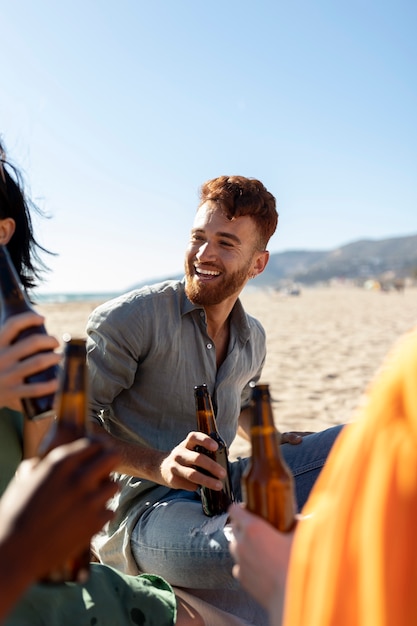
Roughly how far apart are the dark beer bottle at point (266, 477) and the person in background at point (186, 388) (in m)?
0.80

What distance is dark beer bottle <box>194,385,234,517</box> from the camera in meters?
2.46

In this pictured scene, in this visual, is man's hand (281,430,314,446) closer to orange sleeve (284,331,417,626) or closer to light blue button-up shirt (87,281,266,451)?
light blue button-up shirt (87,281,266,451)

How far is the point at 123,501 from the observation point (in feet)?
9.55

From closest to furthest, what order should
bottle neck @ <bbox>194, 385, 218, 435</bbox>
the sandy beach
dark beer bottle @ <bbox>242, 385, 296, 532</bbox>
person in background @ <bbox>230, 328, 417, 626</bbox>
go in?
person in background @ <bbox>230, 328, 417, 626</bbox> < dark beer bottle @ <bbox>242, 385, 296, 532</bbox> < bottle neck @ <bbox>194, 385, 218, 435</bbox> < the sandy beach

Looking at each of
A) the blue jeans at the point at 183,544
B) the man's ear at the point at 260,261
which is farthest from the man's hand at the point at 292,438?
the man's ear at the point at 260,261

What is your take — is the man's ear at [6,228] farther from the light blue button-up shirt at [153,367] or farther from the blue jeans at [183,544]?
the blue jeans at [183,544]

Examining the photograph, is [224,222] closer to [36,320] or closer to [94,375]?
[94,375]

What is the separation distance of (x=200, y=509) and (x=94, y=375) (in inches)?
32.5

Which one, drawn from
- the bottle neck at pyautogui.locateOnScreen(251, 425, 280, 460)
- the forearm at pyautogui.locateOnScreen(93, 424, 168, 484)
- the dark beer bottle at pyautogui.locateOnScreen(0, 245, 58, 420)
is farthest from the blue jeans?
the dark beer bottle at pyautogui.locateOnScreen(0, 245, 58, 420)

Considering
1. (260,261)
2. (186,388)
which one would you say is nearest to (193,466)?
(186,388)

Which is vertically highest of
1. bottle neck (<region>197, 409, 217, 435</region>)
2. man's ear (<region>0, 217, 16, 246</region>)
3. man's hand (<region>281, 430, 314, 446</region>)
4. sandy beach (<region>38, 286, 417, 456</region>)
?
man's ear (<region>0, 217, 16, 246</region>)

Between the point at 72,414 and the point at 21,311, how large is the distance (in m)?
0.44

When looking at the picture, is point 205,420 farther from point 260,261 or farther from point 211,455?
point 260,261

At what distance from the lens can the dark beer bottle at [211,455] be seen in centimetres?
246
